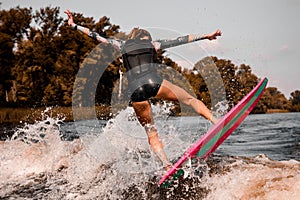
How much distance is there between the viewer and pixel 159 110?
11.8m

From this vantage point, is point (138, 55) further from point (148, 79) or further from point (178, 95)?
point (178, 95)

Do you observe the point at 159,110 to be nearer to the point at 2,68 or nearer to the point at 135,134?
the point at 135,134

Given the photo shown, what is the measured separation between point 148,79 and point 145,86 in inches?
4.6

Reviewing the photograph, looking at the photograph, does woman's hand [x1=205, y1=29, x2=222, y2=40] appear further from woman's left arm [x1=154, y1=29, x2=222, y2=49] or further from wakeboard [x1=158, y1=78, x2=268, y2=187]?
wakeboard [x1=158, y1=78, x2=268, y2=187]

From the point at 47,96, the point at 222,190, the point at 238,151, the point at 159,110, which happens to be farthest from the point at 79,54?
the point at 222,190

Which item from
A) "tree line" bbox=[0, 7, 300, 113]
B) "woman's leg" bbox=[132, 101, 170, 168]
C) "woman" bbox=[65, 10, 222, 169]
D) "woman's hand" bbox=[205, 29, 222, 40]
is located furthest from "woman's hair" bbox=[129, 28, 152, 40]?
"tree line" bbox=[0, 7, 300, 113]

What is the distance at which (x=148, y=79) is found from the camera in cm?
543

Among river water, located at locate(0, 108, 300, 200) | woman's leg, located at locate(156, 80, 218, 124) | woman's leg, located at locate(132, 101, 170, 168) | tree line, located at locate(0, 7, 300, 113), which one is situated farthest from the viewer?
tree line, located at locate(0, 7, 300, 113)

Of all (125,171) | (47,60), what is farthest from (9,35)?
(125,171)

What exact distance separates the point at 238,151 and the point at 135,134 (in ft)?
9.02

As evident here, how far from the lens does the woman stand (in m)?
5.45

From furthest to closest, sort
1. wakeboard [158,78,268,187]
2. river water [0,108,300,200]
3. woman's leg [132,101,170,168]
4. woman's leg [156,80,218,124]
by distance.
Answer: woman's leg [132,101,170,168], woman's leg [156,80,218,124], wakeboard [158,78,268,187], river water [0,108,300,200]

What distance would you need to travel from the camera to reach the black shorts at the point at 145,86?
17.8 feet

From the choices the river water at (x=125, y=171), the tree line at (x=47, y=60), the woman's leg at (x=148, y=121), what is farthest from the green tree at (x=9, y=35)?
the woman's leg at (x=148, y=121)
